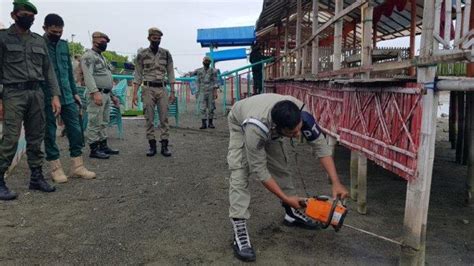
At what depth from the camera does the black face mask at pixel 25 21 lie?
13.5 ft

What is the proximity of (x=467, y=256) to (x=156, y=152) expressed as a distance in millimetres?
4840

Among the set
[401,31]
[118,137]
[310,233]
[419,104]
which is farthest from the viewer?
[401,31]

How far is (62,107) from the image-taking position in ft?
16.2

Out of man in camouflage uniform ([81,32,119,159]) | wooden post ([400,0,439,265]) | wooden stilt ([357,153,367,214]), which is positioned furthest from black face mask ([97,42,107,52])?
wooden post ([400,0,439,265])

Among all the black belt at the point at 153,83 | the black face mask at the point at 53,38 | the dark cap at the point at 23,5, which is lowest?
the black belt at the point at 153,83

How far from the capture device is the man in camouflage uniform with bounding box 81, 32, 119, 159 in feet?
19.1

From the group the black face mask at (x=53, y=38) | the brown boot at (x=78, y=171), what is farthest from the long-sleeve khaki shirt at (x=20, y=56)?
the brown boot at (x=78, y=171)

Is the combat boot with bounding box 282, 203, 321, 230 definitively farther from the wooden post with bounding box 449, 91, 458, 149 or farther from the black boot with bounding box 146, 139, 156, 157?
the wooden post with bounding box 449, 91, 458, 149

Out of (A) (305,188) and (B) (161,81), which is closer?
(A) (305,188)

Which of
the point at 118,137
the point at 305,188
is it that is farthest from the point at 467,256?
the point at 118,137

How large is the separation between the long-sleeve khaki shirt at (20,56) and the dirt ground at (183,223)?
48.7 inches

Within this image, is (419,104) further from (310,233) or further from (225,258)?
(225,258)

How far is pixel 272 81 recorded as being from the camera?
12609mm

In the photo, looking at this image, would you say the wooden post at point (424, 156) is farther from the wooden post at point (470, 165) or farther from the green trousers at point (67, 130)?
the green trousers at point (67, 130)
